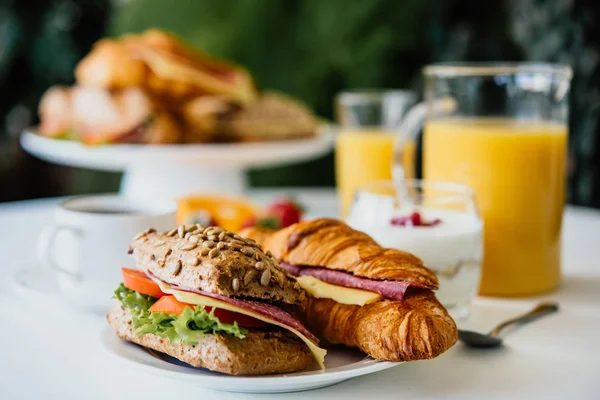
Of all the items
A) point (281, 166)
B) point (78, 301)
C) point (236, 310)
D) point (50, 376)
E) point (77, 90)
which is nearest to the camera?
point (236, 310)

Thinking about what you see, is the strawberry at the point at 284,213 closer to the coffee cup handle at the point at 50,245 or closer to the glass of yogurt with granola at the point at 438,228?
the glass of yogurt with granola at the point at 438,228

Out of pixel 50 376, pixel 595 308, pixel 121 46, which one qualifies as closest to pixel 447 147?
pixel 595 308

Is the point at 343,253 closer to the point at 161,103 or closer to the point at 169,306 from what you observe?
the point at 169,306

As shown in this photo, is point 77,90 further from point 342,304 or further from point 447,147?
point 342,304

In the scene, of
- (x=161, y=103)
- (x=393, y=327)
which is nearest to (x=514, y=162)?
(x=393, y=327)

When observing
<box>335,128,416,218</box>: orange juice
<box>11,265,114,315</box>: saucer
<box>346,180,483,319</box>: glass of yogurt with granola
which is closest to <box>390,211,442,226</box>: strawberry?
<box>346,180,483,319</box>: glass of yogurt with granola

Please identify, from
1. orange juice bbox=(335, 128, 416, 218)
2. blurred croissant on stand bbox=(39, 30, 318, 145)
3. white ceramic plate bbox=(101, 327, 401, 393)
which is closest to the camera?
white ceramic plate bbox=(101, 327, 401, 393)

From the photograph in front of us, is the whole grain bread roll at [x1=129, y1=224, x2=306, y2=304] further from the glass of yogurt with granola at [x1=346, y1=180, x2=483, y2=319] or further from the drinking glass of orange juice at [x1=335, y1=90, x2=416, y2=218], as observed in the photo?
the drinking glass of orange juice at [x1=335, y1=90, x2=416, y2=218]
